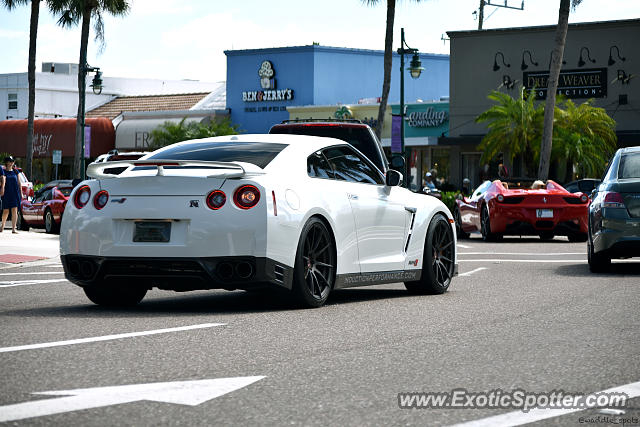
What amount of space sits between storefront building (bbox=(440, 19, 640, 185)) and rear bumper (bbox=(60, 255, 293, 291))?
3717 centimetres

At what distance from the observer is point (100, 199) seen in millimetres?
8969

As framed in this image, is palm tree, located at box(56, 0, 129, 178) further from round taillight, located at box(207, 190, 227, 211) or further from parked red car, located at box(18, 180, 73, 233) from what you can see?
round taillight, located at box(207, 190, 227, 211)

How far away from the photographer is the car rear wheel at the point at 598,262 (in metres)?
13.8

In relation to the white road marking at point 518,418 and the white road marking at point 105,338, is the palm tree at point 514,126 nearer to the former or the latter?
the white road marking at point 105,338

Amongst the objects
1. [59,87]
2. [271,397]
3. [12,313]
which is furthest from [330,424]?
[59,87]

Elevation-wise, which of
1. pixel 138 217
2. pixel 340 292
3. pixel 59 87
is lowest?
pixel 340 292

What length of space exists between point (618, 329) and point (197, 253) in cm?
313

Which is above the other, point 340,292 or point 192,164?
point 192,164

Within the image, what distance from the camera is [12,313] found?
29.2 feet

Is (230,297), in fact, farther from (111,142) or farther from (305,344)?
(111,142)

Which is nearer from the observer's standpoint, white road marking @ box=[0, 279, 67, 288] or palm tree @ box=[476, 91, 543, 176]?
white road marking @ box=[0, 279, 67, 288]

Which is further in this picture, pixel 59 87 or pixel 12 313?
pixel 59 87

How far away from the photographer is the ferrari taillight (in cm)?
1343

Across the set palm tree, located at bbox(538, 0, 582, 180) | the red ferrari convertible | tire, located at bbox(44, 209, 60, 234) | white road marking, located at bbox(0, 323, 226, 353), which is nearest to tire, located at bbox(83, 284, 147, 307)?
white road marking, located at bbox(0, 323, 226, 353)
